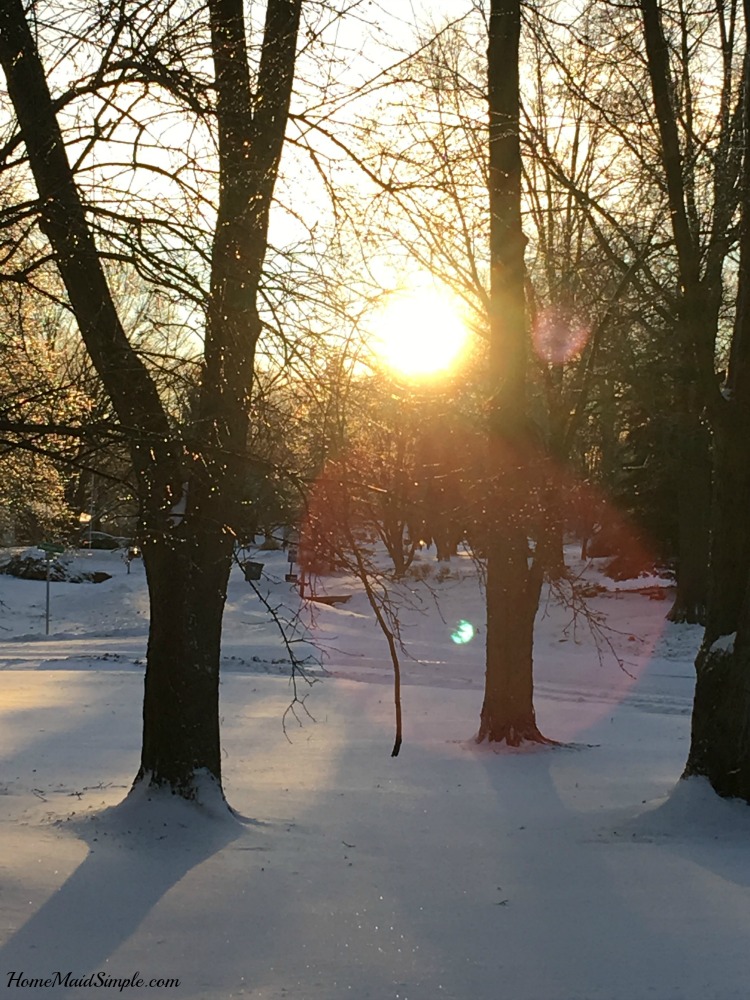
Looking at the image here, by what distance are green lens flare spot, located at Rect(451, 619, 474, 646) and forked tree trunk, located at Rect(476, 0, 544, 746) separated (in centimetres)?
1197

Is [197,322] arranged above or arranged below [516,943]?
above

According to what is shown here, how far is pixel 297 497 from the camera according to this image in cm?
530

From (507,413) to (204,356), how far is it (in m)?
5.87

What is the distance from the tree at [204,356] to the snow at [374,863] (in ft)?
2.29

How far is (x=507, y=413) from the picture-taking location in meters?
10.6

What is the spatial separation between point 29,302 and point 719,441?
17.0 ft

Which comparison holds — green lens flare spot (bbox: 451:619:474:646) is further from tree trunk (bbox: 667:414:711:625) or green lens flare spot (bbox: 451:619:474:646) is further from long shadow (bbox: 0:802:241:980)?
long shadow (bbox: 0:802:241:980)

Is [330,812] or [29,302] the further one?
[330,812]

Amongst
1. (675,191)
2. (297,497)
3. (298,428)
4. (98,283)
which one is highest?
(675,191)

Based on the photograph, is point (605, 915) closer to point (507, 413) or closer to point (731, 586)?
point (731, 586)

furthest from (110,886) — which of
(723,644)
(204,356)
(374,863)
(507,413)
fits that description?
(507,413)

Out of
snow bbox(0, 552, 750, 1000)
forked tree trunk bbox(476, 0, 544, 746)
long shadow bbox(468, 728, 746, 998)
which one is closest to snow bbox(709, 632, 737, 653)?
snow bbox(0, 552, 750, 1000)

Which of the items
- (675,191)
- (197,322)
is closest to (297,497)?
(197,322)

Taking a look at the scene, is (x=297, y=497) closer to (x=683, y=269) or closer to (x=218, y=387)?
(x=218, y=387)
